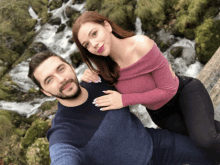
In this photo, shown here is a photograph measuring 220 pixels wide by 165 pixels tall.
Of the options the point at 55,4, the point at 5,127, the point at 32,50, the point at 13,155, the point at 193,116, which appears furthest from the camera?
the point at 55,4

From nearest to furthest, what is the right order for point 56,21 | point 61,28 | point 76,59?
point 76,59, point 61,28, point 56,21

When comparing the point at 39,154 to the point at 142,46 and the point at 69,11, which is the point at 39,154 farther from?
the point at 69,11

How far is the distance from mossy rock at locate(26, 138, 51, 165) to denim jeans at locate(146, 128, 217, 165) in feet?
9.98

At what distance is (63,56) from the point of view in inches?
348

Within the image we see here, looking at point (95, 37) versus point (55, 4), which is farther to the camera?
point (55, 4)

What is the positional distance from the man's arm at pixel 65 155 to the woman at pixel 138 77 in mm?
482

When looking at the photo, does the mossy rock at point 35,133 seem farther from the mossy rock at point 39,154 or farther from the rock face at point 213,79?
the rock face at point 213,79

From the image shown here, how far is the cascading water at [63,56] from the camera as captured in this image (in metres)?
4.92

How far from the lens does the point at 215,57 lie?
2535 mm

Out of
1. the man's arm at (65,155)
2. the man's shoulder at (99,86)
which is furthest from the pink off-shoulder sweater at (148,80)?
the man's arm at (65,155)

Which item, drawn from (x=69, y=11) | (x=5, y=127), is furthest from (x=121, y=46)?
(x=69, y=11)

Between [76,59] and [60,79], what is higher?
[60,79]

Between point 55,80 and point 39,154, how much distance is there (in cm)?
325

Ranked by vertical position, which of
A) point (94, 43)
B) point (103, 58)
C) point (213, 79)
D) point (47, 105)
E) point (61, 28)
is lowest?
point (47, 105)
